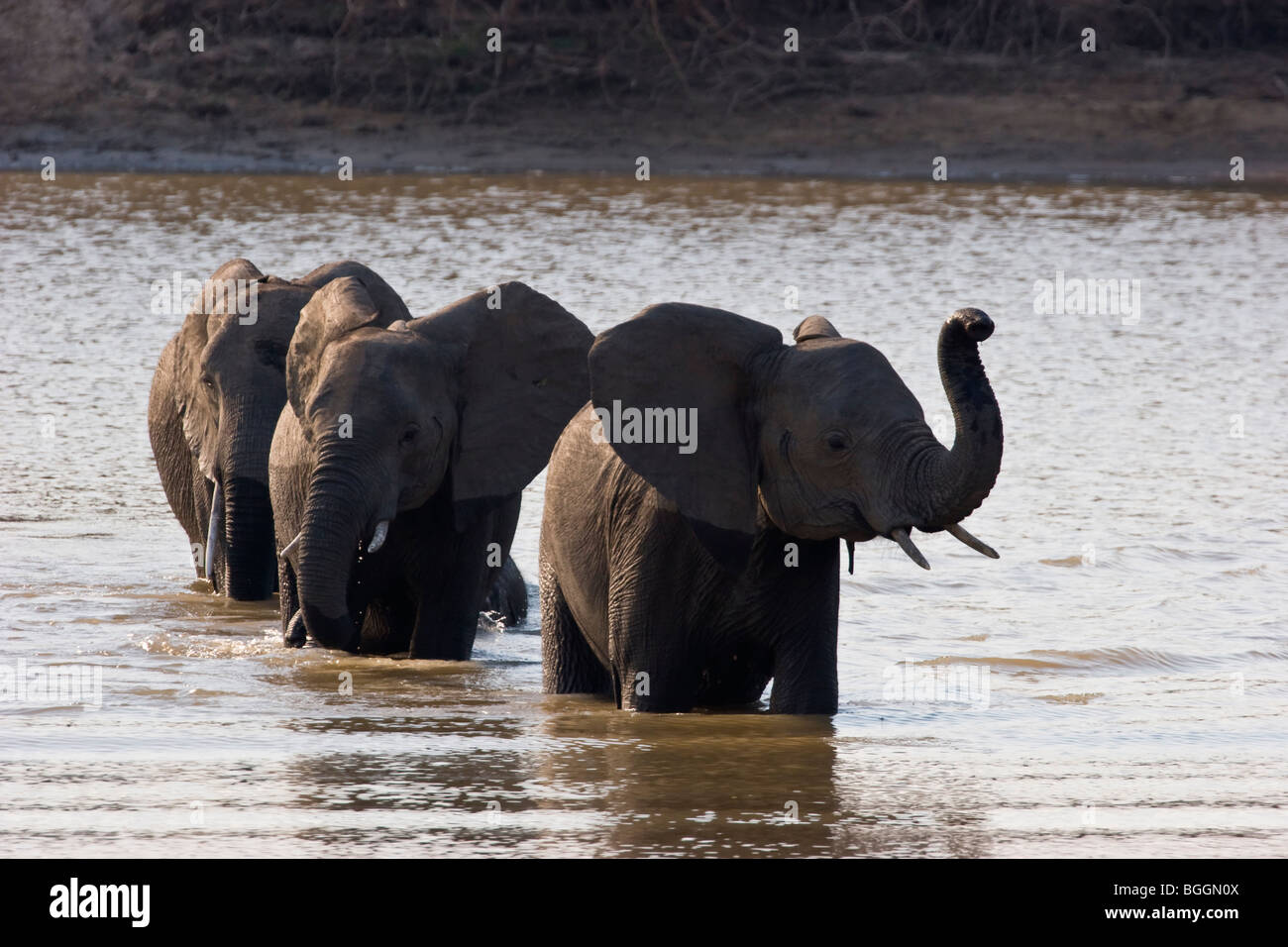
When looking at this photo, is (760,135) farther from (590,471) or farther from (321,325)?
(590,471)

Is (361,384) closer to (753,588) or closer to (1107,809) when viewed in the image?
(753,588)

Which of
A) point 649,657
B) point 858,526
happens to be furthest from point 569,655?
point 858,526

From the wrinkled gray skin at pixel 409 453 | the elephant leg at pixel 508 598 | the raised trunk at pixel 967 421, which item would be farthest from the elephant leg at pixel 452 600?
the raised trunk at pixel 967 421

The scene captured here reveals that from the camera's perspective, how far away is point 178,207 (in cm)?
2922

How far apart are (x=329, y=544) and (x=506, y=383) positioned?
1.01m

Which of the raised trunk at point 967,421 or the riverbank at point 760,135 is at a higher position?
the riverbank at point 760,135

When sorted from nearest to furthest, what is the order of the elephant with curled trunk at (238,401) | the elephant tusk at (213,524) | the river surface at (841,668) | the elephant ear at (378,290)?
the river surface at (841,668) → the elephant ear at (378,290) → the elephant with curled trunk at (238,401) → the elephant tusk at (213,524)

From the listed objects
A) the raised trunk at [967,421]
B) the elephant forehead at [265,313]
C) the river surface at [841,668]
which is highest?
the elephant forehead at [265,313]

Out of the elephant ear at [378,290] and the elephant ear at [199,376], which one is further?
the elephant ear at [199,376]

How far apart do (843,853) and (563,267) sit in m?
18.4

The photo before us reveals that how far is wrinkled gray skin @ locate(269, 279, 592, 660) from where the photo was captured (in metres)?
7.54

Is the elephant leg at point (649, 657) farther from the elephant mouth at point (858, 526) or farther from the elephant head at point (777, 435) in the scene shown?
the elephant mouth at point (858, 526)

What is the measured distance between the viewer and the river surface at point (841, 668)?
5.85 meters

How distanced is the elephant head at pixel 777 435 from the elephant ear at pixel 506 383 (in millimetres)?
1539
